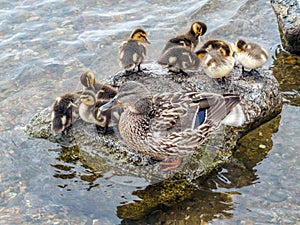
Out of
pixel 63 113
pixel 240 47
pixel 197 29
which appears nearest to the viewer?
pixel 63 113

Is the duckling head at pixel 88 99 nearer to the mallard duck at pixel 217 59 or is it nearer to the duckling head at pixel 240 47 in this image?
the mallard duck at pixel 217 59

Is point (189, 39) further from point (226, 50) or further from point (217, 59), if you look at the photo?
point (217, 59)

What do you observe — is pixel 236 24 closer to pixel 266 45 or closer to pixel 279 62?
pixel 266 45

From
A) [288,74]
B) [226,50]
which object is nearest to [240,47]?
[226,50]

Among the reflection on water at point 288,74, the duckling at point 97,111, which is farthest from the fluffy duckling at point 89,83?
the reflection on water at point 288,74

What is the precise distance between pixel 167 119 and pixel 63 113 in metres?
1.10

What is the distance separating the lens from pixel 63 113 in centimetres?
460

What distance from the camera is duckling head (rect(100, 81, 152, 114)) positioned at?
4.09 metres

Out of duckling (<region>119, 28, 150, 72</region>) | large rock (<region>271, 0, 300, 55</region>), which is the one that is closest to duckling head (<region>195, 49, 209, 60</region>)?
duckling (<region>119, 28, 150, 72</region>)

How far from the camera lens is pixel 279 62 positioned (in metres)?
6.00

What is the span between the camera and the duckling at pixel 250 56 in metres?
4.96

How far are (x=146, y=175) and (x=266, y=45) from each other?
9.93 ft

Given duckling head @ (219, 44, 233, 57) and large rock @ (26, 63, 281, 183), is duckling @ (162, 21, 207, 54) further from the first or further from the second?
duckling head @ (219, 44, 233, 57)

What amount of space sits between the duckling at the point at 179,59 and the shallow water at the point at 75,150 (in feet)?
3.25
